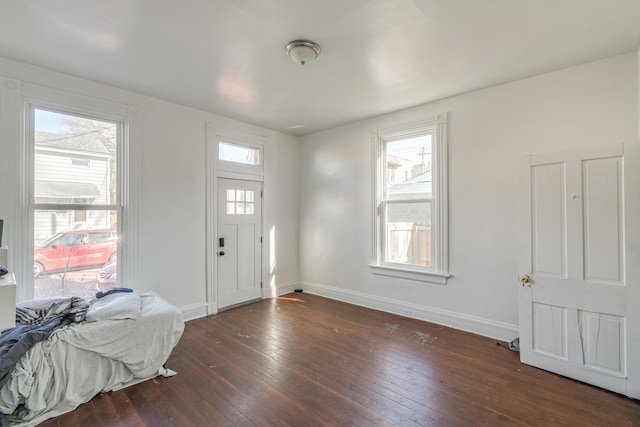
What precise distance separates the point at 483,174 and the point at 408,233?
1184mm

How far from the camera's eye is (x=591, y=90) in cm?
280

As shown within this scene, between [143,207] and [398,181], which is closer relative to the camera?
[143,207]

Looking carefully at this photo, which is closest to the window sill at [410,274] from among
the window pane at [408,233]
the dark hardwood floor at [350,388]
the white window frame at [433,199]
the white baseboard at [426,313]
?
the white window frame at [433,199]

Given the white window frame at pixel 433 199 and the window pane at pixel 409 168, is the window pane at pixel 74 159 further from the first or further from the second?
the window pane at pixel 409 168

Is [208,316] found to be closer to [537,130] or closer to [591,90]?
[537,130]

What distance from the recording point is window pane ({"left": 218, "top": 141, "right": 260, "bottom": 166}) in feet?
14.4

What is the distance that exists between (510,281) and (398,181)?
5.95 feet

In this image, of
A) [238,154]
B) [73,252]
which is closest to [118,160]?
[73,252]

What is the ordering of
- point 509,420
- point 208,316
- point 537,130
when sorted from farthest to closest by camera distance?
point 208,316 → point 537,130 → point 509,420

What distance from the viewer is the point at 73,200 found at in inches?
123

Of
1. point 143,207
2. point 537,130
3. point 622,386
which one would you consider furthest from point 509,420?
point 143,207

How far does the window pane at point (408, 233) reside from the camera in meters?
3.91

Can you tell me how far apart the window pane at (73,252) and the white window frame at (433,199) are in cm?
334

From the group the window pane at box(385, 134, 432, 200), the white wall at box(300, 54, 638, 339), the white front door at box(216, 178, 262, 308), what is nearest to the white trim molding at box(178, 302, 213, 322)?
the white front door at box(216, 178, 262, 308)
